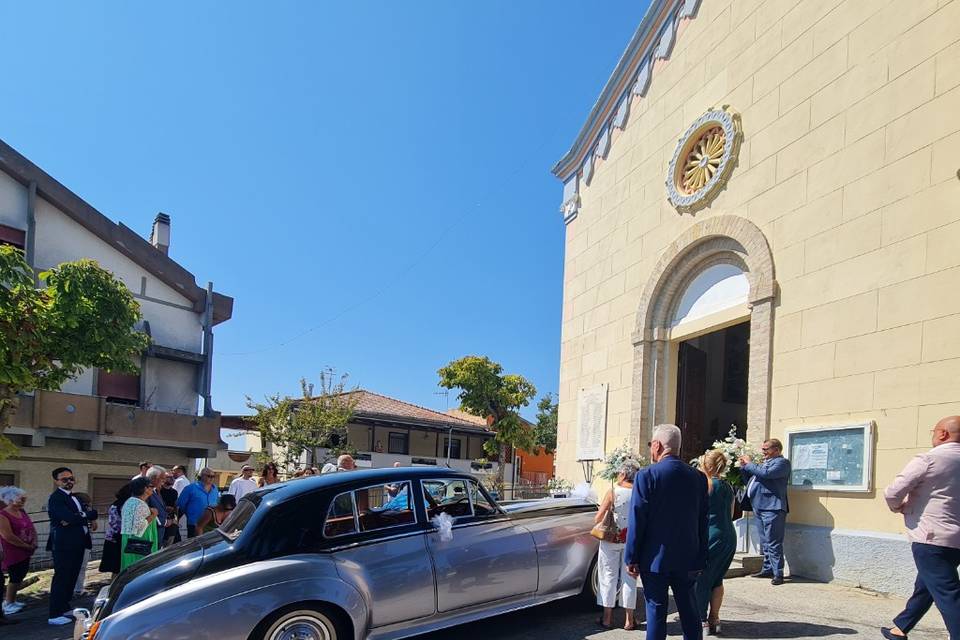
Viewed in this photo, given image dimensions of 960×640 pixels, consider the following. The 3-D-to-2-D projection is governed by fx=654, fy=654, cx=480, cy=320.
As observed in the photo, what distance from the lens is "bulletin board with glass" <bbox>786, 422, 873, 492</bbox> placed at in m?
7.55

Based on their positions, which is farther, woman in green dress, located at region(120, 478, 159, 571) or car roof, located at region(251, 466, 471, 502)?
woman in green dress, located at region(120, 478, 159, 571)

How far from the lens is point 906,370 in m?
7.29

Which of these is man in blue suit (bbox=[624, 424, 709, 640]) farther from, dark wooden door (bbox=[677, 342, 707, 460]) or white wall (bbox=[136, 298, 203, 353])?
white wall (bbox=[136, 298, 203, 353])

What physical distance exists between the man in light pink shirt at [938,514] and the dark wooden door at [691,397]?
24.7 ft

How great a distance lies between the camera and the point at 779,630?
5.52m

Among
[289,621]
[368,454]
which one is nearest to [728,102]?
[289,621]

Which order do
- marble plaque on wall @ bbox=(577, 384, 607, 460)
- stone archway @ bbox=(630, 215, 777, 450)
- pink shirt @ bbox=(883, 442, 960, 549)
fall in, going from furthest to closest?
1. marble plaque on wall @ bbox=(577, 384, 607, 460)
2. stone archway @ bbox=(630, 215, 777, 450)
3. pink shirt @ bbox=(883, 442, 960, 549)

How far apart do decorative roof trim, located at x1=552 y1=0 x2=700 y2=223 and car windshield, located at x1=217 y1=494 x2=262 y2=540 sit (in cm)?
1137

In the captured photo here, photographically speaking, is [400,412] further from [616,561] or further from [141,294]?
[616,561]

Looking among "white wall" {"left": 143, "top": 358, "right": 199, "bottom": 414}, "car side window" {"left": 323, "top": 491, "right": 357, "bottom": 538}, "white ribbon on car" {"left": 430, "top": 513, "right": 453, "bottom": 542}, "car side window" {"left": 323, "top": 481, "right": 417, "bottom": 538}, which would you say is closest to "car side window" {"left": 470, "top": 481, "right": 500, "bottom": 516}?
"white ribbon on car" {"left": 430, "top": 513, "right": 453, "bottom": 542}

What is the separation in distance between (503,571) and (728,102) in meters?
8.86

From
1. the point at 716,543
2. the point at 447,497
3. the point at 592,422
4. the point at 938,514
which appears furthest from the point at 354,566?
the point at 592,422

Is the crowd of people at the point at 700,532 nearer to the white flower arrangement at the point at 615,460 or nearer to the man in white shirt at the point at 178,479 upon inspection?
the white flower arrangement at the point at 615,460

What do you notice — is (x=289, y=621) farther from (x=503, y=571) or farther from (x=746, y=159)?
(x=746, y=159)
